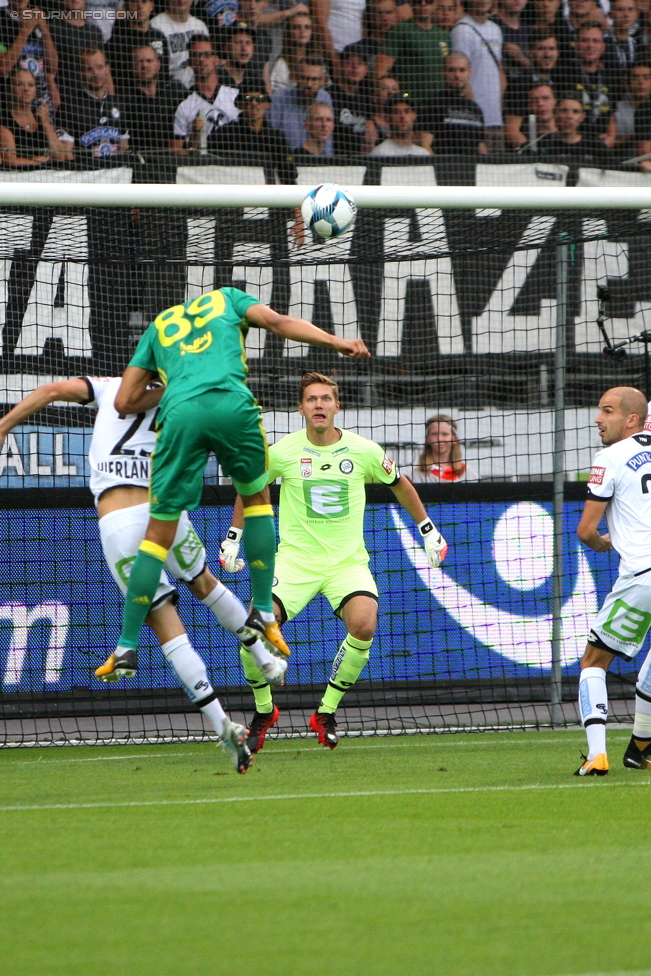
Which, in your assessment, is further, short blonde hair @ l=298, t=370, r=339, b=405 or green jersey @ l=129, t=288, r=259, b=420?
short blonde hair @ l=298, t=370, r=339, b=405

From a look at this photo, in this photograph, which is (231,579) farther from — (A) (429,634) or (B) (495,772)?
(B) (495,772)

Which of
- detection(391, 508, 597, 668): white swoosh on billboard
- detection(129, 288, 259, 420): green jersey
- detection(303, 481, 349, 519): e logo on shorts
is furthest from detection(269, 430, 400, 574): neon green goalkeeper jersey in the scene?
detection(129, 288, 259, 420): green jersey

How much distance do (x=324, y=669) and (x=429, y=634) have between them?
3.01 feet

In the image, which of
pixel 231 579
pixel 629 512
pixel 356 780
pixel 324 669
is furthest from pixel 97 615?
pixel 629 512

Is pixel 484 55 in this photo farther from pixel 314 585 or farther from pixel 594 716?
pixel 594 716

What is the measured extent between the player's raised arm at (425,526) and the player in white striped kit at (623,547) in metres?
1.58

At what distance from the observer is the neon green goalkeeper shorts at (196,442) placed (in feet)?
19.7

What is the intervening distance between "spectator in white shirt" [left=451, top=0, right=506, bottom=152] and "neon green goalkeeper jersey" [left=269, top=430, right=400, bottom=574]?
6973 millimetres

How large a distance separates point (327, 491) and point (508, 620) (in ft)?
9.02

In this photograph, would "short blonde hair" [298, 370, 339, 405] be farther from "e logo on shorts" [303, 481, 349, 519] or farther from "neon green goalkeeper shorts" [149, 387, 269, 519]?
"neon green goalkeeper shorts" [149, 387, 269, 519]

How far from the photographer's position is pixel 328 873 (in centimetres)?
428

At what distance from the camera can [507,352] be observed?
11898 millimetres

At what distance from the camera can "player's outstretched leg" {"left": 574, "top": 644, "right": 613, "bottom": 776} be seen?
669 centimetres

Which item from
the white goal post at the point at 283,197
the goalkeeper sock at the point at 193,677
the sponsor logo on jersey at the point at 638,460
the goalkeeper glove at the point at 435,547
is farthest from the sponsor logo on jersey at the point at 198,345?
the white goal post at the point at 283,197
